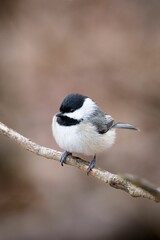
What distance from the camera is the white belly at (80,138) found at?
8.70ft

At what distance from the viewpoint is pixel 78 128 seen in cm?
268

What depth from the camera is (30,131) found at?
14.9 ft

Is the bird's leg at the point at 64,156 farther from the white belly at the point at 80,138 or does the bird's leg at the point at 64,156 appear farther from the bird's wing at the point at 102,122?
the bird's wing at the point at 102,122

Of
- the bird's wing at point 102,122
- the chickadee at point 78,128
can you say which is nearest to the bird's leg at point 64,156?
the chickadee at point 78,128

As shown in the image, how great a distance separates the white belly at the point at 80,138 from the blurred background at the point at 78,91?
147cm

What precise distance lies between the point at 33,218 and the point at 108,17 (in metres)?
2.39

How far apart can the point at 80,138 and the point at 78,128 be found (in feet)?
0.19

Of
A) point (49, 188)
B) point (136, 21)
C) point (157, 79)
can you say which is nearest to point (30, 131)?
point (49, 188)

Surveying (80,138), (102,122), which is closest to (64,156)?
(80,138)

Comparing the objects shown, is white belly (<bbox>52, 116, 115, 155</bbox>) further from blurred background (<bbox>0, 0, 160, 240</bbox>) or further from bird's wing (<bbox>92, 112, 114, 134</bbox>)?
blurred background (<bbox>0, 0, 160, 240</bbox>)

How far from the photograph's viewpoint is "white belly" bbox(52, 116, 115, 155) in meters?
2.65

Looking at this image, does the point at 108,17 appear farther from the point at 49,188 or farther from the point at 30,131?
the point at 49,188

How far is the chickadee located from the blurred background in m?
1.45

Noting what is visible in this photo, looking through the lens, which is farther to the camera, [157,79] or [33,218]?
[157,79]
